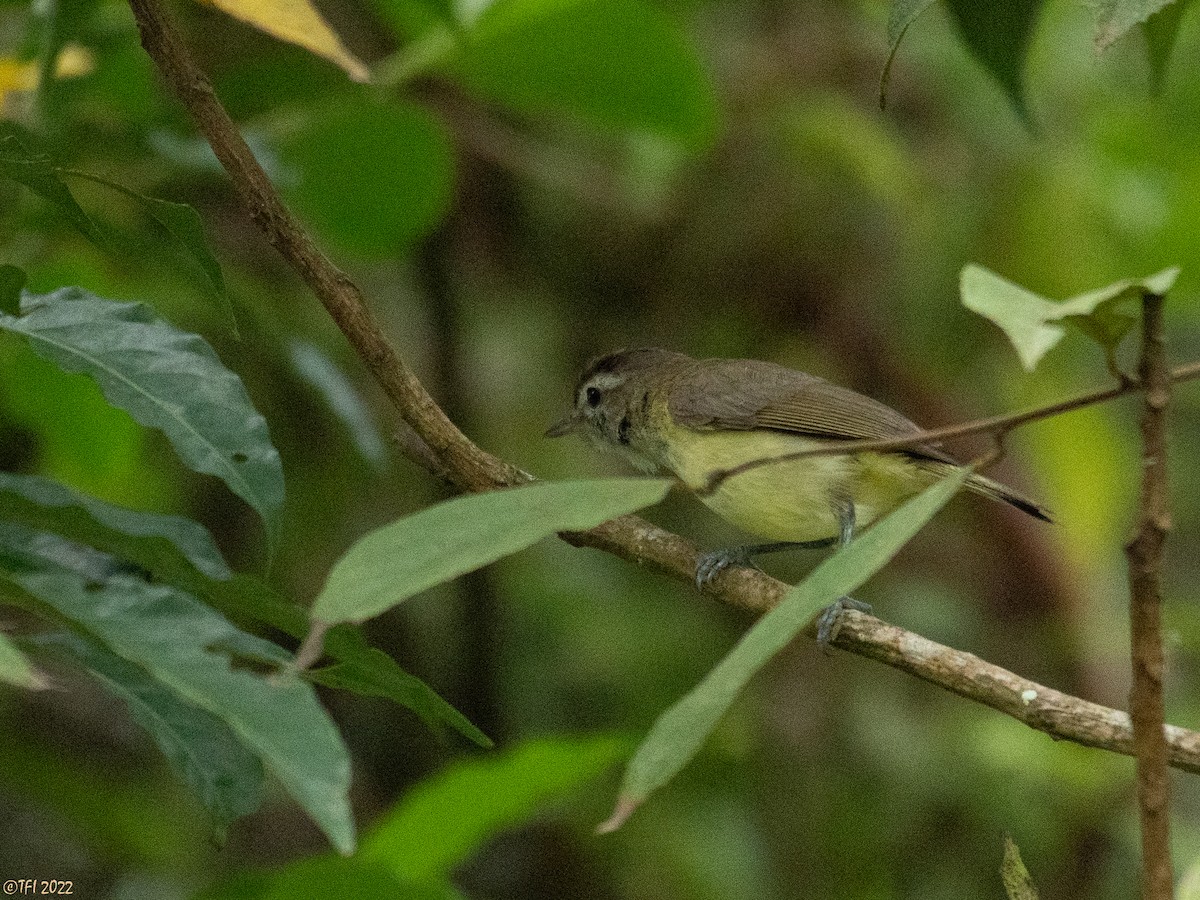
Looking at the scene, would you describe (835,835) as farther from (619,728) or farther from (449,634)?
(449,634)

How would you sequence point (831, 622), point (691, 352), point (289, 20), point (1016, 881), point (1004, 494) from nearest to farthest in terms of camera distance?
point (1016, 881) < point (289, 20) < point (831, 622) < point (1004, 494) < point (691, 352)

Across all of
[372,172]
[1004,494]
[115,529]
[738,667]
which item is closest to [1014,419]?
[738,667]

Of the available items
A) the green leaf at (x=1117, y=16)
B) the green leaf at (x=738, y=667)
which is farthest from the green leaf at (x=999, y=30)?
the green leaf at (x=738, y=667)

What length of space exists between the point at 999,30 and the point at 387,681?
1.36 meters

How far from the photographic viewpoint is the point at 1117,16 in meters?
1.79

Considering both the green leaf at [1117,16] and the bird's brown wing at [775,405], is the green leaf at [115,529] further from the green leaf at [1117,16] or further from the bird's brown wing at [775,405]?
the bird's brown wing at [775,405]

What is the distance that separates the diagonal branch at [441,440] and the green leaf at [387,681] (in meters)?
0.52

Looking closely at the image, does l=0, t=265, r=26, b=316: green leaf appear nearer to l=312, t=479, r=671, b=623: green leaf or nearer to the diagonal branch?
the diagonal branch

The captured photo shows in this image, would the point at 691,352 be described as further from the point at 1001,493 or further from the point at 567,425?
the point at 1001,493

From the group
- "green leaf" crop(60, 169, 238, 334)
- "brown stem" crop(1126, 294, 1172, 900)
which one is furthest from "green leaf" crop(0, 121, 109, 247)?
"brown stem" crop(1126, 294, 1172, 900)

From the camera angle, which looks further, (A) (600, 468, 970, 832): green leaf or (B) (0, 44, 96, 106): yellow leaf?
(B) (0, 44, 96, 106): yellow leaf

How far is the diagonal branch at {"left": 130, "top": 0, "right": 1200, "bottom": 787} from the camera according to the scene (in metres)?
1.83

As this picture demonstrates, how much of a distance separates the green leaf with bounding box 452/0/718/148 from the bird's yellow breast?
0.81 m

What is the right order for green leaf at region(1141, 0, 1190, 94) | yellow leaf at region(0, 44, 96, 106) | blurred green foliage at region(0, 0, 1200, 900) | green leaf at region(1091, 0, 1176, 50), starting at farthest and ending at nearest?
1. blurred green foliage at region(0, 0, 1200, 900)
2. yellow leaf at region(0, 44, 96, 106)
3. green leaf at region(1141, 0, 1190, 94)
4. green leaf at region(1091, 0, 1176, 50)
